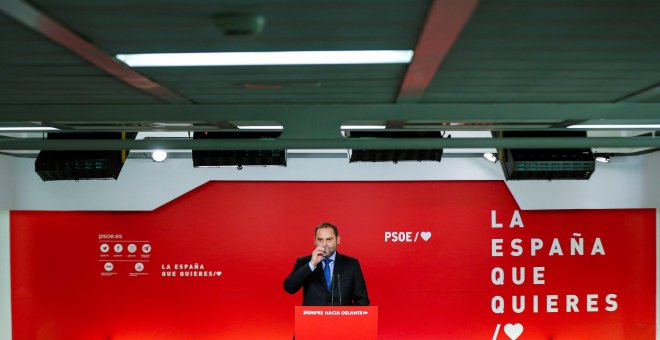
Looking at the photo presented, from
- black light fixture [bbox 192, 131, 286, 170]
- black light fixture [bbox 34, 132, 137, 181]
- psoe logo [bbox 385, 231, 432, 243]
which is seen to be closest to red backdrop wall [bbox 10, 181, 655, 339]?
psoe logo [bbox 385, 231, 432, 243]

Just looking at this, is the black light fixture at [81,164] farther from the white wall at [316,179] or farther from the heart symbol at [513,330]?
the heart symbol at [513,330]

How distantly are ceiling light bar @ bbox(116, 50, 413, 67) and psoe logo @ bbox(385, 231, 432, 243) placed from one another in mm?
4669

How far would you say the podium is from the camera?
9.98ft

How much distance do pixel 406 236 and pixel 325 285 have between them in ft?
8.03

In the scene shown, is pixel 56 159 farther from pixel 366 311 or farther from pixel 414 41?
pixel 414 41

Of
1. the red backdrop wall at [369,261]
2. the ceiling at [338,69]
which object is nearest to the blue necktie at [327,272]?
the ceiling at [338,69]

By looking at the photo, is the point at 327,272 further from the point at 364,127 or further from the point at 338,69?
the point at 338,69

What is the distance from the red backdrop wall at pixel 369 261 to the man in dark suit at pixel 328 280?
7.01 ft

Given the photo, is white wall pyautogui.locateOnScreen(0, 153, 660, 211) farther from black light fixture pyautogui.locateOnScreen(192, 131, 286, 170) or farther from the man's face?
the man's face

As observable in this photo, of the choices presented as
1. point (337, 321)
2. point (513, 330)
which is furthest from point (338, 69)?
point (513, 330)

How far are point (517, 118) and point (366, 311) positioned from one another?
125 centimetres

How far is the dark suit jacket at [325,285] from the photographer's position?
13.6 ft

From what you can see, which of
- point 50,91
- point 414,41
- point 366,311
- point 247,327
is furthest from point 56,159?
point 414,41

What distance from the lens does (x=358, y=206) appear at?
6.43 m
